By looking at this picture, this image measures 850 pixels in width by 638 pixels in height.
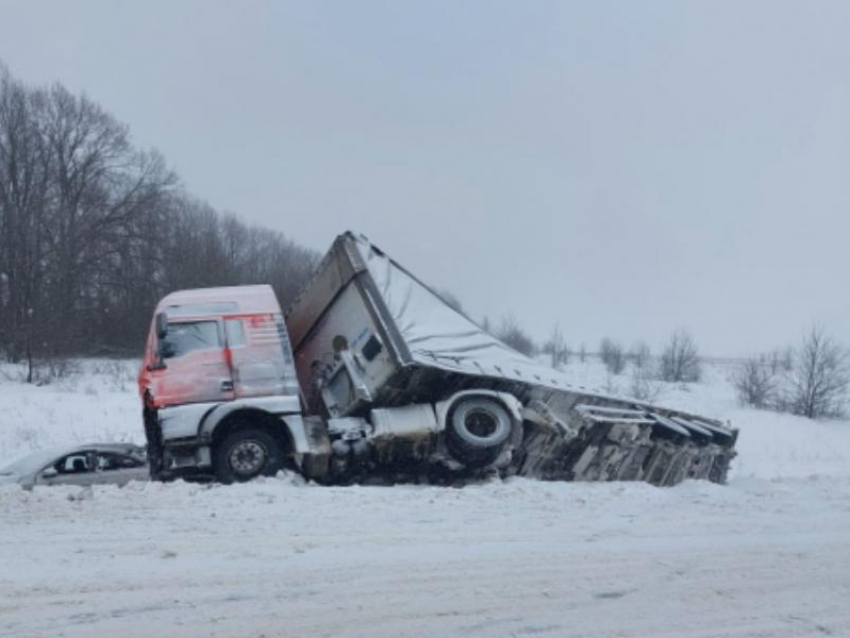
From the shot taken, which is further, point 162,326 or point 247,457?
point 162,326

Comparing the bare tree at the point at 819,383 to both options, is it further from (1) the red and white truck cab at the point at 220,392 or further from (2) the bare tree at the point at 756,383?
(1) the red and white truck cab at the point at 220,392

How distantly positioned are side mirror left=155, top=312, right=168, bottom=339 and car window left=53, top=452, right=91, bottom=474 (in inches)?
113

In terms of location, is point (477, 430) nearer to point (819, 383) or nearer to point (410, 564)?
point (410, 564)

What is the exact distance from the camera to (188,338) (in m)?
9.59

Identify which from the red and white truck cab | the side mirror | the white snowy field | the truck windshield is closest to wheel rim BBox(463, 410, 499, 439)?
the white snowy field

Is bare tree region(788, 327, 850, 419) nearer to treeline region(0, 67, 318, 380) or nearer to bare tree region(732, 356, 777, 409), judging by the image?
bare tree region(732, 356, 777, 409)

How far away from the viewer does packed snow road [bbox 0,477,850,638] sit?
438 cm

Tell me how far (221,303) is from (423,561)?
18.0ft

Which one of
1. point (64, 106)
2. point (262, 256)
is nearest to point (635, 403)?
point (64, 106)

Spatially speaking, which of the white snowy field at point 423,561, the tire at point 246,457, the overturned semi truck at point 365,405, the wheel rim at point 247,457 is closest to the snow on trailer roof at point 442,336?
the overturned semi truck at point 365,405

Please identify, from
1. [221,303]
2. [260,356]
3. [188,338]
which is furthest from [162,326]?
[260,356]

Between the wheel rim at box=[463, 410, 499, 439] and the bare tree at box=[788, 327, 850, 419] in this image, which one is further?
the bare tree at box=[788, 327, 850, 419]

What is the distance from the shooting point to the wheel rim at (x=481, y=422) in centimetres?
943

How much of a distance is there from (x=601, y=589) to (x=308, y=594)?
1.82m
